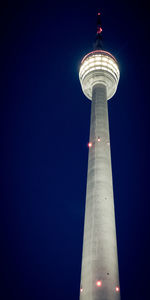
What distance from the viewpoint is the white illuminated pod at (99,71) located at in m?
53.6

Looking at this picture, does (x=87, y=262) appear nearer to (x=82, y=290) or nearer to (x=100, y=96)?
(x=82, y=290)

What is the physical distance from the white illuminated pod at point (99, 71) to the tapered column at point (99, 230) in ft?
42.4

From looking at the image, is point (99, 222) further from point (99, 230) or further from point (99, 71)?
point (99, 71)

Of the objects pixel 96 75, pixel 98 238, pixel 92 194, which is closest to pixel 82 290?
pixel 98 238

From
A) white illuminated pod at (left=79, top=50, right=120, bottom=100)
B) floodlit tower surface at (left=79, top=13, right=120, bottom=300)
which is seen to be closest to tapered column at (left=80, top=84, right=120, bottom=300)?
floodlit tower surface at (left=79, top=13, right=120, bottom=300)

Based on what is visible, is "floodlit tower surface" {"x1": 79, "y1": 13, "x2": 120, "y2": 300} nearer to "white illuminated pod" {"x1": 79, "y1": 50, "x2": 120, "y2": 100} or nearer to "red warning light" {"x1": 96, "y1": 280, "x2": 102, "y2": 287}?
"red warning light" {"x1": 96, "y1": 280, "x2": 102, "y2": 287}

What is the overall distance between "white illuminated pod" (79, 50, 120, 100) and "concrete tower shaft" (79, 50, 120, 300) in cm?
259

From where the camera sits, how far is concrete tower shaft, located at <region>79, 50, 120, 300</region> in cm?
2742

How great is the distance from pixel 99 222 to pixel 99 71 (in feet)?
105

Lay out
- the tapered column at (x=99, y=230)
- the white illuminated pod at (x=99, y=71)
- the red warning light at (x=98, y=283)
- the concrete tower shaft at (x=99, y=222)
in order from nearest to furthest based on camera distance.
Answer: the red warning light at (x=98, y=283) → the tapered column at (x=99, y=230) → the concrete tower shaft at (x=99, y=222) → the white illuminated pod at (x=99, y=71)

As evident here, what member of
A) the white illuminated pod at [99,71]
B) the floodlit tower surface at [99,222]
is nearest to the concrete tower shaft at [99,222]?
the floodlit tower surface at [99,222]

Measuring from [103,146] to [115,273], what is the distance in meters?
17.6

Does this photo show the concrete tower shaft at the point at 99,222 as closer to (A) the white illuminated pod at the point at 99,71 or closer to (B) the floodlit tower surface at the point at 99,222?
(B) the floodlit tower surface at the point at 99,222

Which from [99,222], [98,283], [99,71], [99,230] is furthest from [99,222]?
[99,71]
